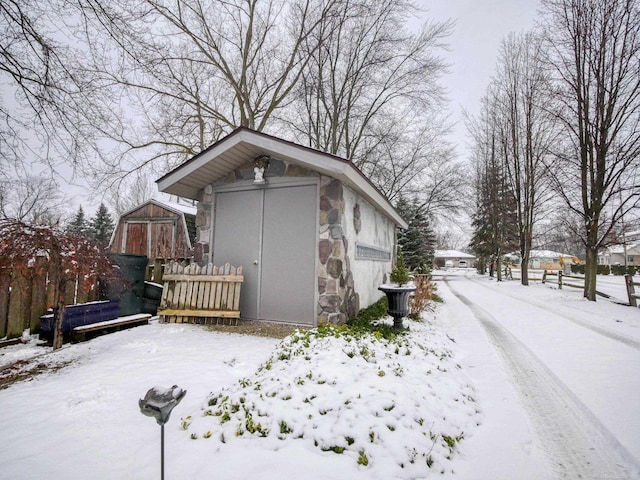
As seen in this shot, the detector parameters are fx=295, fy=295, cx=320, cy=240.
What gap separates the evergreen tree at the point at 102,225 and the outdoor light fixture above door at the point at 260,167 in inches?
1088

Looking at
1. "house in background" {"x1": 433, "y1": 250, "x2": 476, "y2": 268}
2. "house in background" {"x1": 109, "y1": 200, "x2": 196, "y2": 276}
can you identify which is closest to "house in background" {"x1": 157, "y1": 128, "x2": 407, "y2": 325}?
"house in background" {"x1": 109, "y1": 200, "x2": 196, "y2": 276}

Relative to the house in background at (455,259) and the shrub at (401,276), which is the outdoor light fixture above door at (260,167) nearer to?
the shrub at (401,276)

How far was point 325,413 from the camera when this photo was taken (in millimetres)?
2201

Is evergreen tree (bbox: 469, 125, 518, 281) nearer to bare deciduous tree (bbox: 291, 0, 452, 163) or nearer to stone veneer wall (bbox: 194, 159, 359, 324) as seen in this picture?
bare deciduous tree (bbox: 291, 0, 452, 163)

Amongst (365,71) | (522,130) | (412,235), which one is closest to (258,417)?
(365,71)

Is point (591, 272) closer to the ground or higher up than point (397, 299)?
higher up

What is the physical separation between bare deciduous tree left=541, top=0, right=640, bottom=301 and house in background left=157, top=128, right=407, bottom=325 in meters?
8.11

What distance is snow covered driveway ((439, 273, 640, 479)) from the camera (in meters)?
2.07

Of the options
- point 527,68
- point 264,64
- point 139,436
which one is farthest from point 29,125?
point 527,68

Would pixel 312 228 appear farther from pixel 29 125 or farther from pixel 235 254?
pixel 29 125

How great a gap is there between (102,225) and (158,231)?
69.5 feet

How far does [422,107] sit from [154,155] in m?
11.2

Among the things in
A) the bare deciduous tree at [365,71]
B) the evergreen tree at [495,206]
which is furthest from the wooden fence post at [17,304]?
the evergreen tree at [495,206]

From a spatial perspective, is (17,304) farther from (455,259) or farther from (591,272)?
(455,259)
